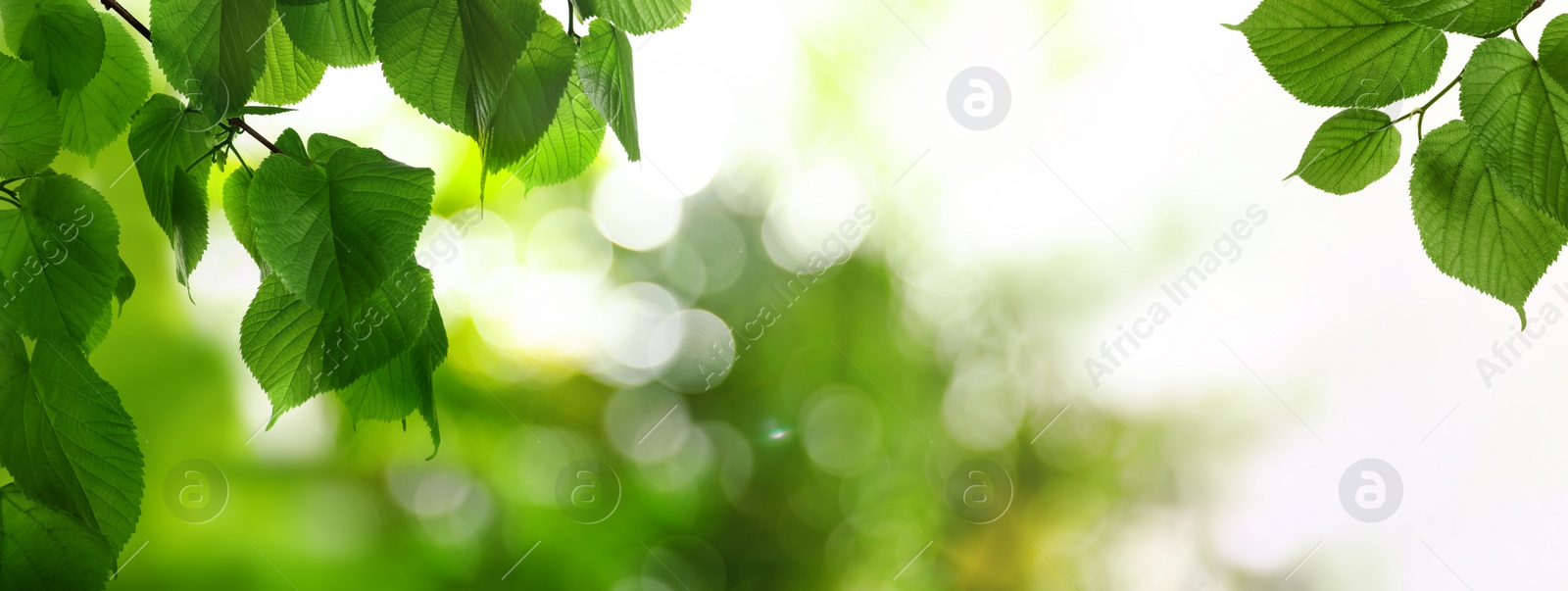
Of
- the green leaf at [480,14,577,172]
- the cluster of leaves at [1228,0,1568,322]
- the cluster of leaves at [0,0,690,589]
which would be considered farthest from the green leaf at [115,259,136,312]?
the cluster of leaves at [1228,0,1568,322]

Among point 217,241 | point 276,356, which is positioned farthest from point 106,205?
point 217,241

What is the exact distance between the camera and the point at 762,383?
64.5 inches

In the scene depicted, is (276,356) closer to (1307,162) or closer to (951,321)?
(1307,162)

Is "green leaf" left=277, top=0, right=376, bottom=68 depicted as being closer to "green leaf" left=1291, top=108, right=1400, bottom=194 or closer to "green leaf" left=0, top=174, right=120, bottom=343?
"green leaf" left=0, top=174, right=120, bottom=343

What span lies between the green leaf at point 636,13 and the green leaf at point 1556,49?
0.14 m

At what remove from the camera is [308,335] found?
162mm

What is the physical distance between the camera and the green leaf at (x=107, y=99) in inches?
7.5
